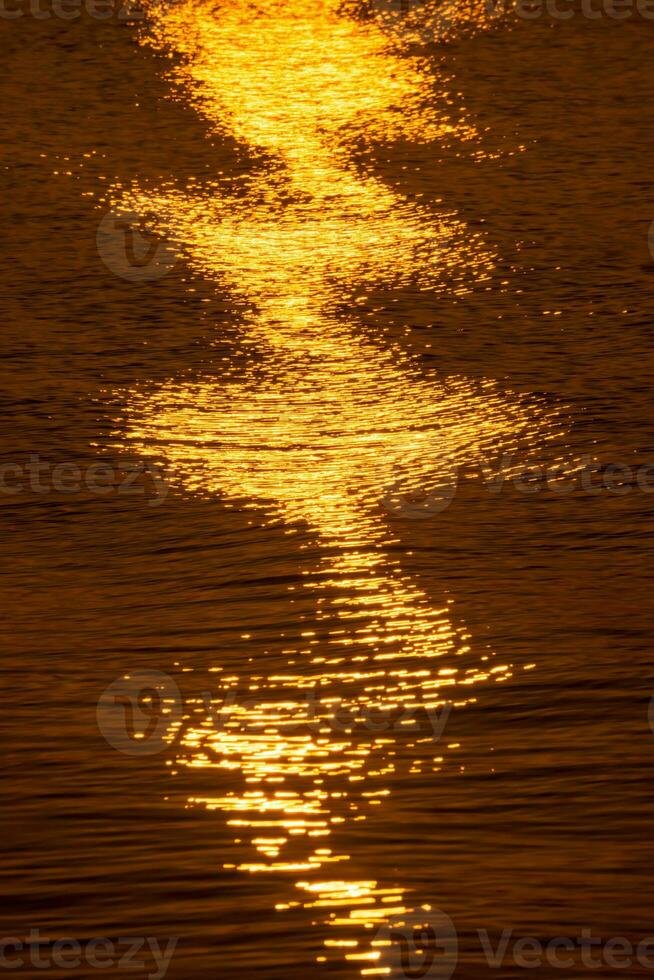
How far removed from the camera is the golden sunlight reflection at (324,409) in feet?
3.27

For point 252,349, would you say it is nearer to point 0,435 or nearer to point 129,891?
point 0,435

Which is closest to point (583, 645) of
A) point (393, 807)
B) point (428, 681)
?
point (428, 681)

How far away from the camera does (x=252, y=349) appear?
5.83ft
